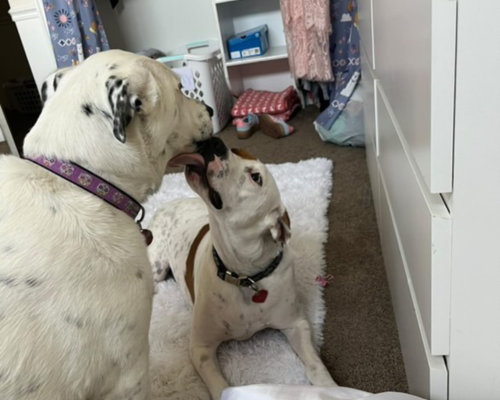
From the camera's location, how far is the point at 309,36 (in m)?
2.94

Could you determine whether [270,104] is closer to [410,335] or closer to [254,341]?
[254,341]

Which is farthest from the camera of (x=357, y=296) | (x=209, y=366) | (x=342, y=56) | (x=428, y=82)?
(x=342, y=56)

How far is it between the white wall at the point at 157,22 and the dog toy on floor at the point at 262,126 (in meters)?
0.98

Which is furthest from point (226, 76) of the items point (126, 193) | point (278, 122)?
point (126, 193)

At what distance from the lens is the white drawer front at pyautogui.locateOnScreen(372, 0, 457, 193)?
2.18ft

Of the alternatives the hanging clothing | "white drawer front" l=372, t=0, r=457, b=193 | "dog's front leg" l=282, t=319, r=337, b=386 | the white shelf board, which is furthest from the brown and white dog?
the white shelf board

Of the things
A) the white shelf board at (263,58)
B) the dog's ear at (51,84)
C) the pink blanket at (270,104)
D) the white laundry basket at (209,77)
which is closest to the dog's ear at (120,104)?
the dog's ear at (51,84)

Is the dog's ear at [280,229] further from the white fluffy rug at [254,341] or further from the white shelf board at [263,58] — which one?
the white shelf board at [263,58]

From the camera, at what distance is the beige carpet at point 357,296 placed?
4.69 ft

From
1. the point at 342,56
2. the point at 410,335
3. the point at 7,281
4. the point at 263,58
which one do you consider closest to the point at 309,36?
the point at 342,56

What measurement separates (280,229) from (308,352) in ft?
1.24

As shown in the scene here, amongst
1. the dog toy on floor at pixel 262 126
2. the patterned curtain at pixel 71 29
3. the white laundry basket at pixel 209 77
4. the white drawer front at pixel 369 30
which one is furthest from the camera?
the white laundry basket at pixel 209 77

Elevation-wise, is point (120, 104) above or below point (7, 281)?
above

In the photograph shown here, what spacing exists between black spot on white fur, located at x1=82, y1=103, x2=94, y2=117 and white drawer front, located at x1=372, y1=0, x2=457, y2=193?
614 millimetres
